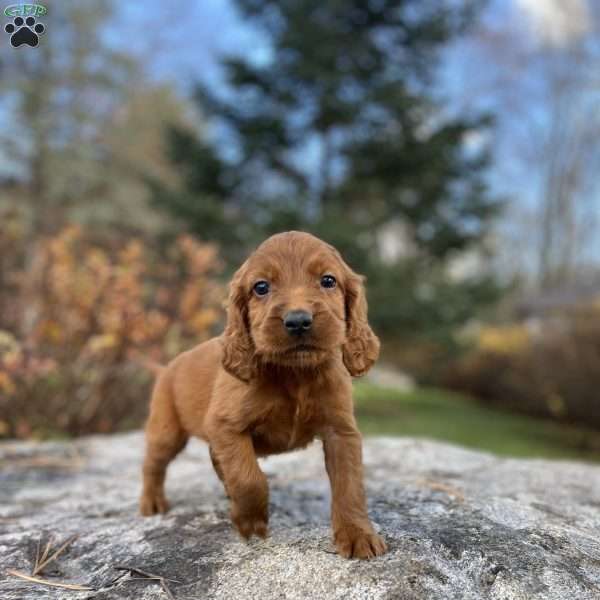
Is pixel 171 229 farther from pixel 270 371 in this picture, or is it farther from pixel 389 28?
pixel 270 371

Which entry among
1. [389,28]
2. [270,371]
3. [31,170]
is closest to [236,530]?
[270,371]

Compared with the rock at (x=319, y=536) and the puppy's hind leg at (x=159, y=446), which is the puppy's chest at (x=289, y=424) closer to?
the rock at (x=319, y=536)

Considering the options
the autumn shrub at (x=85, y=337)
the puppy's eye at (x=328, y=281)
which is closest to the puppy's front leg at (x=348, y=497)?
the puppy's eye at (x=328, y=281)

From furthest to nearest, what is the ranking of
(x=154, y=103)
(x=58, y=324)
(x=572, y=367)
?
(x=154, y=103)
(x=572, y=367)
(x=58, y=324)

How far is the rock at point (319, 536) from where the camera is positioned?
2.18 m

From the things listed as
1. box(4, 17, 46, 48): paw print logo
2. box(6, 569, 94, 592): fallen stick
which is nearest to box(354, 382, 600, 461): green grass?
box(6, 569, 94, 592): fallen stick

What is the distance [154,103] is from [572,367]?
24156mm

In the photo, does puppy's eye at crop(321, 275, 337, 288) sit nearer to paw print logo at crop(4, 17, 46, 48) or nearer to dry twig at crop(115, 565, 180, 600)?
dry twig at crop(115, 565, 180, 600)

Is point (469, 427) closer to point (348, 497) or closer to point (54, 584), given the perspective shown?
point (348, 497)

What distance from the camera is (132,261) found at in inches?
251

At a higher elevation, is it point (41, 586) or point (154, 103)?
point (154, 103)

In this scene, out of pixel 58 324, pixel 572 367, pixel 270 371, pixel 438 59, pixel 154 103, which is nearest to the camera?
pixel 270 371

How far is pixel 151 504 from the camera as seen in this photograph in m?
3.09

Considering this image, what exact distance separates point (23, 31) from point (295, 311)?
2007mm
